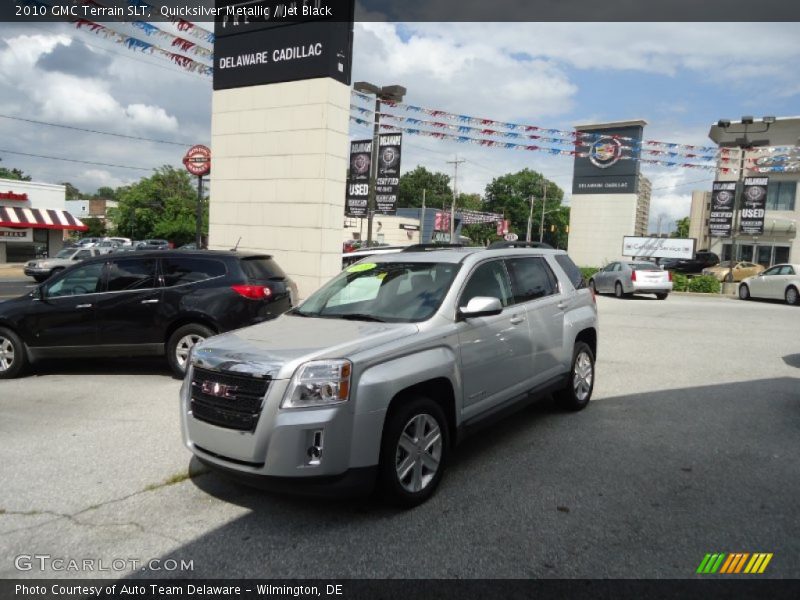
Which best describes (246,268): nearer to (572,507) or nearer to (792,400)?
(572,507)

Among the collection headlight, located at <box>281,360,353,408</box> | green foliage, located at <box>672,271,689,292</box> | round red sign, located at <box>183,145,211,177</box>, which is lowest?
green foliage, located at <box>672,271,689,292</box>

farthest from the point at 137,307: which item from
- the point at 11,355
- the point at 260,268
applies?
the point at 11,355

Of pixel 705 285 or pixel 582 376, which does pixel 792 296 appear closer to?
pixel 705 285

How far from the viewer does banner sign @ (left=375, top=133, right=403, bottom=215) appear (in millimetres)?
18922

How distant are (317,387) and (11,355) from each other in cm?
650

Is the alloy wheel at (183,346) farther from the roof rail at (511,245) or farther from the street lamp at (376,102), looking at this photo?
the street lamp at (376,102)

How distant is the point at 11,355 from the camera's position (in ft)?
26.8

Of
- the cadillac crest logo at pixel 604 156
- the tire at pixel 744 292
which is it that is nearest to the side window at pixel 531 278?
the tire at pixel 744 292

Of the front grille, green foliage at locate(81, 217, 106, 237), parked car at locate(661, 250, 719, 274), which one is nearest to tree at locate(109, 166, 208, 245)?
green foliage at locate(81, 217, 106, 237)

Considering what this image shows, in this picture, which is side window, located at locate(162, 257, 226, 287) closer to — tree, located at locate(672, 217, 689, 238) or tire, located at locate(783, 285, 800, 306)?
tire, located at locate(783, 285, 800, 306)

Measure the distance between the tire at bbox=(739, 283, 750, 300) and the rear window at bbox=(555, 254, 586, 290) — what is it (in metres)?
19.3

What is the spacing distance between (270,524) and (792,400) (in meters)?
6.42

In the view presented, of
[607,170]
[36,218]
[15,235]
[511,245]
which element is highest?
[607,170]

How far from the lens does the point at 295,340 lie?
4.16 metres
